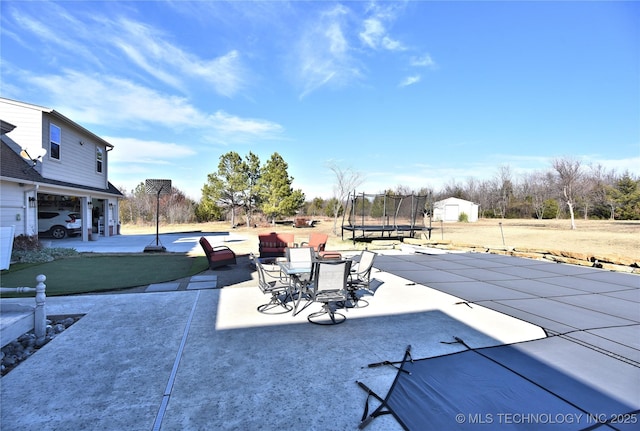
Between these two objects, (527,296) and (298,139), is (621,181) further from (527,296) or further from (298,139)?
→ (527,296)

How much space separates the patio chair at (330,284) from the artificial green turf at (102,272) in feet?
14.5

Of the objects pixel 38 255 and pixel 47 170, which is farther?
pixel 47 170

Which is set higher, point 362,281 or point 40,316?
point 362,281

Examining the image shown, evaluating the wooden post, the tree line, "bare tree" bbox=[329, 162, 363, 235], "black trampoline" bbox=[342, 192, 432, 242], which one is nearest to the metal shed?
the tree line

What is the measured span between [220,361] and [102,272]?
6.45m

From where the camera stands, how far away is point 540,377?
2.90 m

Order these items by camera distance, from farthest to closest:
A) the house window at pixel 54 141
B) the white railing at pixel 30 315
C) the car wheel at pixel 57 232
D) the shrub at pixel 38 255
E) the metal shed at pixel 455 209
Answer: the metal shed at pixel 455 209 < the car wheel at pixel 57 232 < the house window at pixel 54 141 < the shrub at pixel 38 255 < the white railing at pixel 30 315

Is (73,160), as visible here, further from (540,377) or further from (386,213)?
(540,377)

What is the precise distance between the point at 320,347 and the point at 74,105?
677 inches

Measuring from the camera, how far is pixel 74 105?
14734mm

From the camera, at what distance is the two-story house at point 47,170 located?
1026cm

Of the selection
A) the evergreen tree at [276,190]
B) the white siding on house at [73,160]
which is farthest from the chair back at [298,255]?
the evergreen tree at [276,190]

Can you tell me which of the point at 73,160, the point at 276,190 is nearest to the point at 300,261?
the point at 73,160

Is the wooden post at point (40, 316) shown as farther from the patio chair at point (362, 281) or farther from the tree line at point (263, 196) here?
the tree line at point (263, 196)
